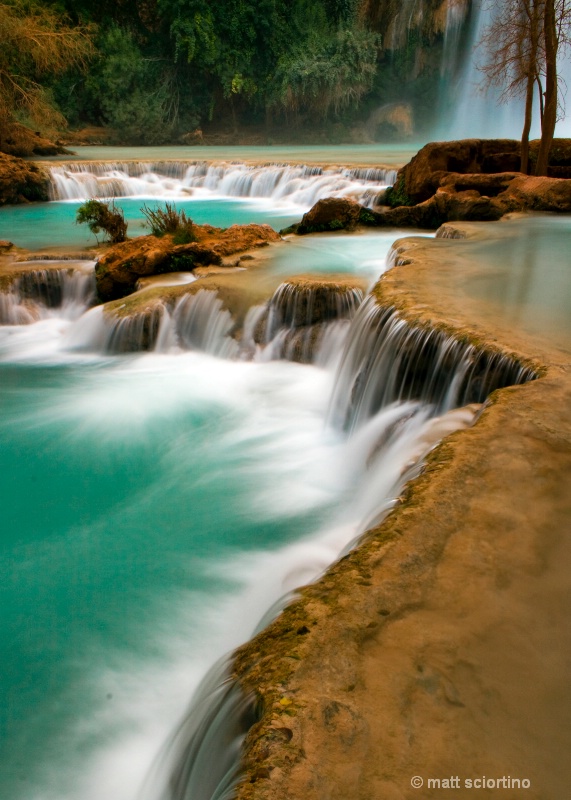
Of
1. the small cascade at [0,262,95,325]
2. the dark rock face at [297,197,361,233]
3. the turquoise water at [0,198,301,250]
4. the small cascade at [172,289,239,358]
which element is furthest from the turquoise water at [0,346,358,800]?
the turquoise water at [0,198,301,250]

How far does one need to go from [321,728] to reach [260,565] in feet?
8.27

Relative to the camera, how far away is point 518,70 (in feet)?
41.3

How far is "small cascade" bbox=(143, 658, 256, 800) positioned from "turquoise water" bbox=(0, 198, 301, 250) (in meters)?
10.6

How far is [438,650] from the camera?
2.12 meters

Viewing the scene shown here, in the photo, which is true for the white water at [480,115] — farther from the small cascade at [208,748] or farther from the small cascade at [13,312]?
A: the small cascade at [208,748]

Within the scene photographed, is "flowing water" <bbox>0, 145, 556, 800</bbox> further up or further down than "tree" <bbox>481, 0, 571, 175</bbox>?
further down

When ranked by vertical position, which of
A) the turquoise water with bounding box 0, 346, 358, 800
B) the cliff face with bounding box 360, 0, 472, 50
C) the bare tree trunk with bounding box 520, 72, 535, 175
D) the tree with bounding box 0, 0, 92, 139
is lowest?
the turquoise water with bounding box 0, 346, 358, 800

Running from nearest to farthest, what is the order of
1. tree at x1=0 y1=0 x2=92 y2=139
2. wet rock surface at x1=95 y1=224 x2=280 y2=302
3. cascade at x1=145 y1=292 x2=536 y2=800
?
cascade at x1=145 y1=292 x2=536 y2=800 → wet rock surface at x1=95 y1=224 x2=280 y2=302 → tree at x1=0 y1=0 x2=92 y2=139

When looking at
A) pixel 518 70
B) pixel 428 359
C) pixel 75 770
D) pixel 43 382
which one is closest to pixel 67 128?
pixel 518 70

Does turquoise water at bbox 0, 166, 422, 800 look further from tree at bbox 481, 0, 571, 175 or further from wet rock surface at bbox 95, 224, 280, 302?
tree at bbox 481, 0, 571, 175

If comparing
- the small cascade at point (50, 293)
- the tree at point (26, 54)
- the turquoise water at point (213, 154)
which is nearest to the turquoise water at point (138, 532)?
the small cascade at point (50, 293)

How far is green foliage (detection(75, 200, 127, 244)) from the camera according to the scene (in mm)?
11016

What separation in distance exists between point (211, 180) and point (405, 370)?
17.1 m

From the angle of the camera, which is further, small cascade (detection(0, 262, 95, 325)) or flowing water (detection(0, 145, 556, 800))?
small cascade (detection(0, 262, 95, 325))
